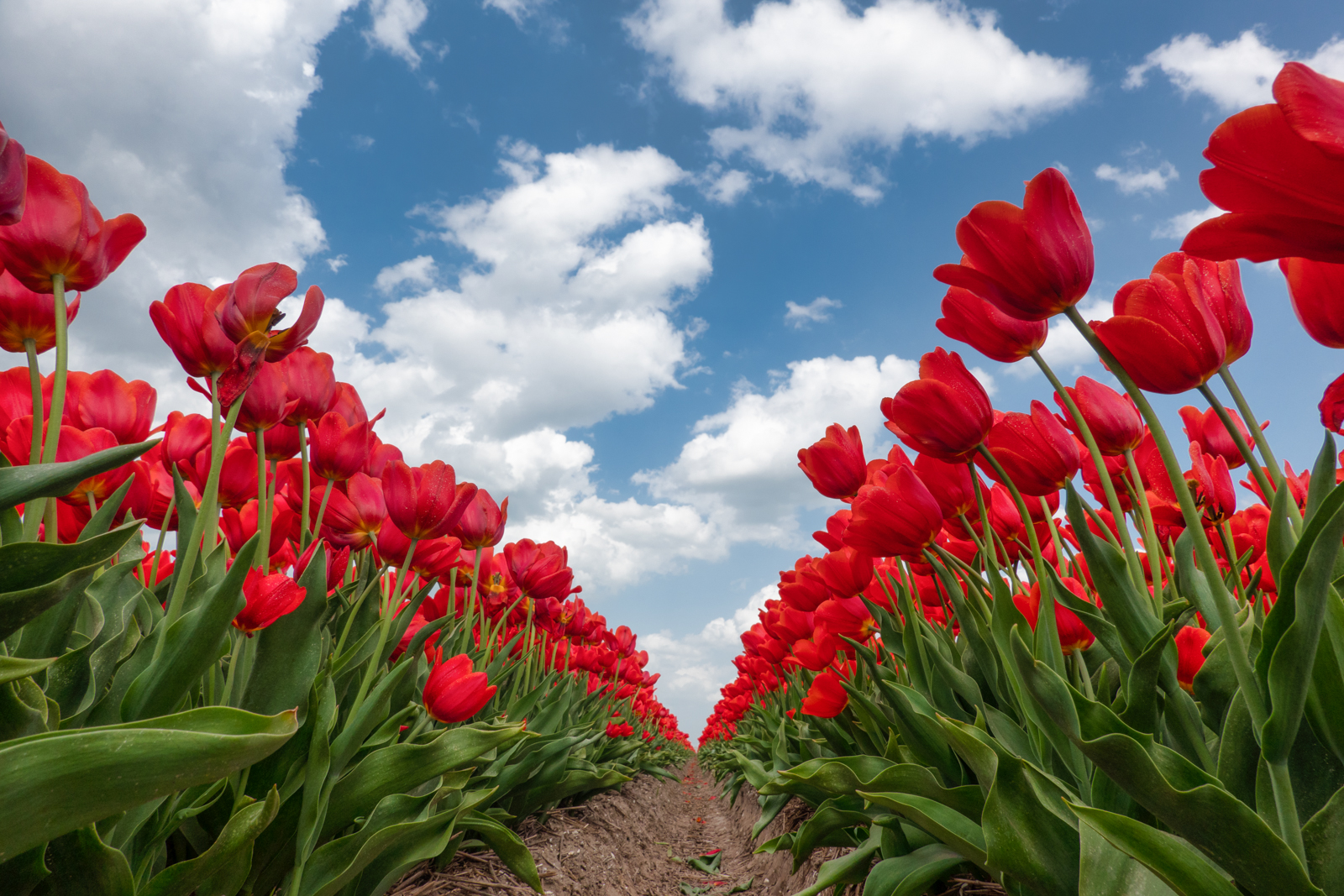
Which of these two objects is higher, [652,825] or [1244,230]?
[1244,230]

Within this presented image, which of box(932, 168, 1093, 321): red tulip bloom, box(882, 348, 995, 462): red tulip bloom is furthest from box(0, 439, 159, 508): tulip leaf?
box(882, 348, 995, 462): red tulip bloom

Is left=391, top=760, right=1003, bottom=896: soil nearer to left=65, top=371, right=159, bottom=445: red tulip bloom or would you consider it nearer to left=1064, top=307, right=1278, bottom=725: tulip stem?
left=1064, top=307, right=1278, bottom=725: tulip stem

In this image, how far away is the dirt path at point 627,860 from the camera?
101 inches

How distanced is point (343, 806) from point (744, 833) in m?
5.54

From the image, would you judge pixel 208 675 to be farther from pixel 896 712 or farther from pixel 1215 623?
pixel 1215 623

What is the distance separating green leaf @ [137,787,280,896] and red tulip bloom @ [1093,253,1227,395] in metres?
1.55

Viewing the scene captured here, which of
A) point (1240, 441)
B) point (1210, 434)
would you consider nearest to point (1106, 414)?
point (1240, 441)

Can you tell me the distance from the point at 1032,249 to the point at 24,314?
1995 mm

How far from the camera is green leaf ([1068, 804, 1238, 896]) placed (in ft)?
3.15

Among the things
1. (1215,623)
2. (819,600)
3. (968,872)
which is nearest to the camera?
(1215,623)

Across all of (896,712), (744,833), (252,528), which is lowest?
(744,833)

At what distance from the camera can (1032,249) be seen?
114 cm

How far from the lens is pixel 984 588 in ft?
6.84

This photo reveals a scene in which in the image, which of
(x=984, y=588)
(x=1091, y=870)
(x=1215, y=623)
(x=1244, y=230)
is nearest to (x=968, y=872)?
(x=984, y=588)
